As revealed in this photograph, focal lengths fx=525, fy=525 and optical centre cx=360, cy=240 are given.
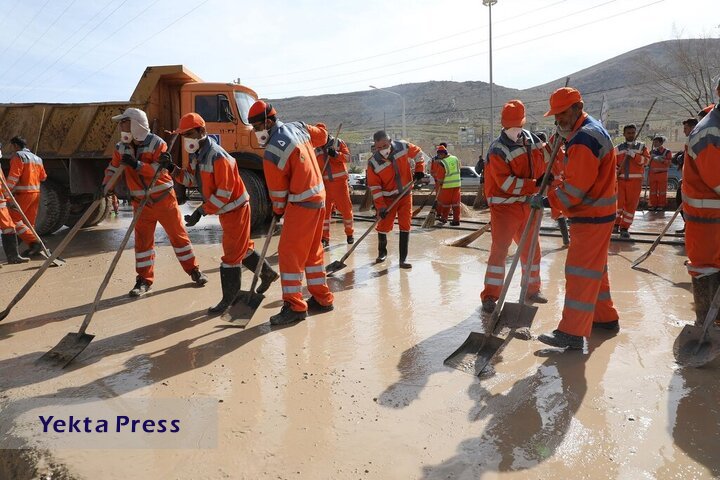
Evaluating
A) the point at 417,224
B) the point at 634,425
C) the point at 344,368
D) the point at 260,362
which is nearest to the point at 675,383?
the point at 634,425

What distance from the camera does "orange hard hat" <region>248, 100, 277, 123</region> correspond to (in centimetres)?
434

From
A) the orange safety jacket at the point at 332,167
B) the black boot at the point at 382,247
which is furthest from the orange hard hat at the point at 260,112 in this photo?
the orange safety jacket at the point at 332,167

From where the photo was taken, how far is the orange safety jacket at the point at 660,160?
11444mm

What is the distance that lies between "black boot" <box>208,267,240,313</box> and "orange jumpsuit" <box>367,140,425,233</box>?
239cm

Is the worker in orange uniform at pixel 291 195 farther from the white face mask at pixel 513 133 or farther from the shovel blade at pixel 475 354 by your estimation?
the white face mask at pixel 513 133

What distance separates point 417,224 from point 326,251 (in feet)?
11.0

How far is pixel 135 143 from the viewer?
527 centimetres

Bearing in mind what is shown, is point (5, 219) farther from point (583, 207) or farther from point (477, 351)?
point (583, 207)

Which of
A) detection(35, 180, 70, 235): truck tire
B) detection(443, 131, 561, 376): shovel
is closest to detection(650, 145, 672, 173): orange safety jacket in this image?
detection(443, 131, 561, 376): shovel

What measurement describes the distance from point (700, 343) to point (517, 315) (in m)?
1.08

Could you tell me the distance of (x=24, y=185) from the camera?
7359 millimetres

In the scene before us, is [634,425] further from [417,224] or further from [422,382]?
[417,224]

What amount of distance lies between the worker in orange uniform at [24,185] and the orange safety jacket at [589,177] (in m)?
6.89

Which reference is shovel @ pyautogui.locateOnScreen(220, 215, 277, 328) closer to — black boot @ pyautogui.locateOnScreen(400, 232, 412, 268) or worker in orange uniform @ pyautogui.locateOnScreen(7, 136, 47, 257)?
black boot @ pyautogui.locateOnScreen(400, 232, 412, 268)
